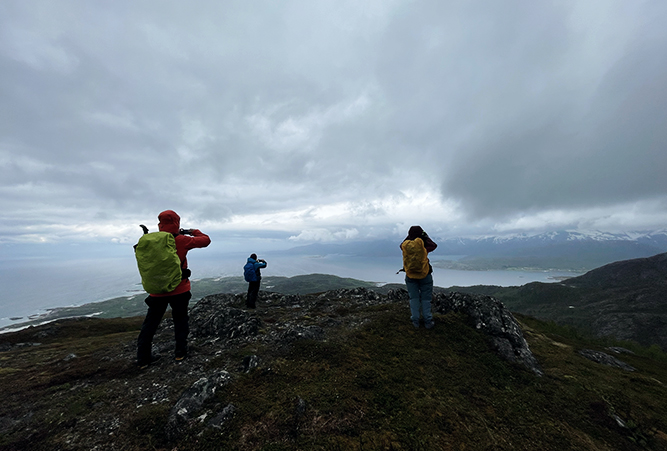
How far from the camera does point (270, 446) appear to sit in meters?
4.68

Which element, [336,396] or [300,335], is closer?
[336,396]

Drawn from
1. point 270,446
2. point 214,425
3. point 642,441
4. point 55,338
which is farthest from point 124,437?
point 55,338

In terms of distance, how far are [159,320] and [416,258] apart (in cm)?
924

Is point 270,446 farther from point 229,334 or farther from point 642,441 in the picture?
point 642,441

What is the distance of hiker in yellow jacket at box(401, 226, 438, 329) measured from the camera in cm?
998

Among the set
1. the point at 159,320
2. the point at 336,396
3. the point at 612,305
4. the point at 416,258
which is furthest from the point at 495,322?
the point at 612,305

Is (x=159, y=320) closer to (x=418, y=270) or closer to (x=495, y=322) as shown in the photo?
(x=418, y=270)

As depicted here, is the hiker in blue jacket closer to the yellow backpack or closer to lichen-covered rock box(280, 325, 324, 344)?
lichen-covered rock box(280, 325, 324, 344)

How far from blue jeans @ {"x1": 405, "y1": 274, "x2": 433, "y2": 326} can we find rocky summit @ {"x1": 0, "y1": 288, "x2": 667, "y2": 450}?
1.77 ft

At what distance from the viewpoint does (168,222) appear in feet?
26.3

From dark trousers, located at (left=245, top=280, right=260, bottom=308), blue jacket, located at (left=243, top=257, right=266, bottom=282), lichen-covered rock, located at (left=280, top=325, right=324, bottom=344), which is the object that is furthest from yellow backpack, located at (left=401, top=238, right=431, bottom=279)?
dark trousers, located at (left=245, top=280, right=260, bottom=308)

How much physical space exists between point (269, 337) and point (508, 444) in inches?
309

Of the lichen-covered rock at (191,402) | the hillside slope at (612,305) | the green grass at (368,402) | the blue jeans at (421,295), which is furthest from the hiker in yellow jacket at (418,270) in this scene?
the hillside slope at (612,305)

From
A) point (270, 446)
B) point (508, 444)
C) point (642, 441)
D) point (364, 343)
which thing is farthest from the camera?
point (364, 343)
